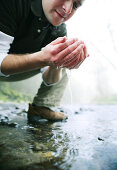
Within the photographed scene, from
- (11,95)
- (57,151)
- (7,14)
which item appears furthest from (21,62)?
(11,95)

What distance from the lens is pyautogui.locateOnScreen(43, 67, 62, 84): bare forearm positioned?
1733mm

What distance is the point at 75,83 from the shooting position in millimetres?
14602

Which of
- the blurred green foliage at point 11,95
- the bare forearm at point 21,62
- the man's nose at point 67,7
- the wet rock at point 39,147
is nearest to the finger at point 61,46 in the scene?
the bare forearm at point 21,62

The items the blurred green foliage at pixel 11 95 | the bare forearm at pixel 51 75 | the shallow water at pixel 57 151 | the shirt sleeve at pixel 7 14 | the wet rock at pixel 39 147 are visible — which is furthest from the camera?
the blurred green foliage at pixel 11 95

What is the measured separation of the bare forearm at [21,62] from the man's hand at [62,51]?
57mm

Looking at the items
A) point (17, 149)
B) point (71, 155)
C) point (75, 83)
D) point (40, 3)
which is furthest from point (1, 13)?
point (75, 83)

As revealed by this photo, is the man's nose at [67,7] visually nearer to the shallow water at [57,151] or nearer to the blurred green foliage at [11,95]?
the shallow water at [57,151]

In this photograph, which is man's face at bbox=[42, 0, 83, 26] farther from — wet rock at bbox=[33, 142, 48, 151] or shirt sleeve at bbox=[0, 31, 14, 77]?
wet rock at bbox=[33, 142, 48, 151]

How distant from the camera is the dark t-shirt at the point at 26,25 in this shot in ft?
3.99

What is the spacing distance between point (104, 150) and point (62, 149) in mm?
256

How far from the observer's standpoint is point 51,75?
179cm

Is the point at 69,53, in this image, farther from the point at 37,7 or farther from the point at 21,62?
the point at 37,7

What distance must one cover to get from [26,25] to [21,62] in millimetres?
473

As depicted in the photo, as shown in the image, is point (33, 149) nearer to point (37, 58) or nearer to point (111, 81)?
point (37, 58)
